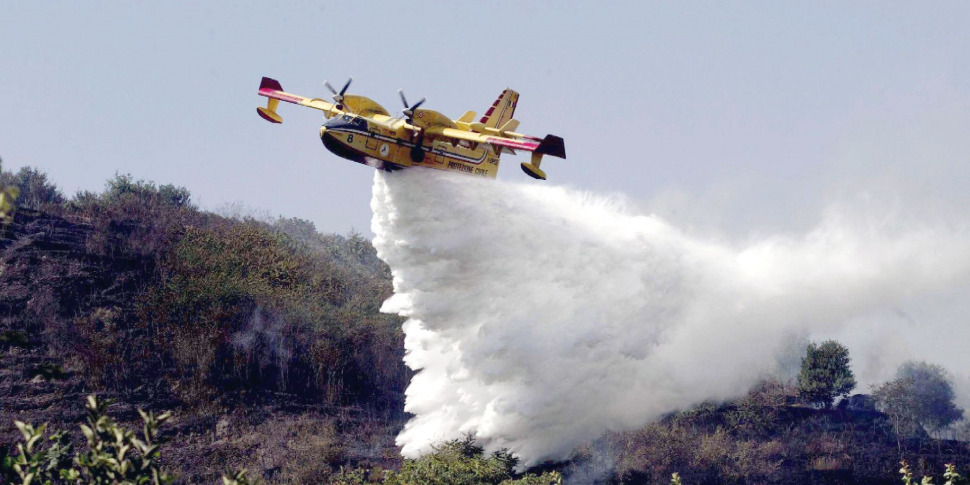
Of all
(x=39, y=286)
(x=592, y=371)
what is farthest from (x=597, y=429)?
(x=39, y=286)

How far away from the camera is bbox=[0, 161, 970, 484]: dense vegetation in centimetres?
3397

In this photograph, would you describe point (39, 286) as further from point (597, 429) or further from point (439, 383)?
point (597, 429)

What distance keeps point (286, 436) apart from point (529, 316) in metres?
11.9

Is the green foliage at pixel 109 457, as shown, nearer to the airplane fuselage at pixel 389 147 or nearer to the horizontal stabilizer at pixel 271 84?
the airplane fuselage at pixel 389 147

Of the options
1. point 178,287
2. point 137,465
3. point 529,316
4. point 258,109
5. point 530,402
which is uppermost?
point 258,109

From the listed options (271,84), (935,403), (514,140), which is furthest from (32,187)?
(935,403)

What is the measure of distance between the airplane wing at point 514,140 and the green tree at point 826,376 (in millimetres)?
26778

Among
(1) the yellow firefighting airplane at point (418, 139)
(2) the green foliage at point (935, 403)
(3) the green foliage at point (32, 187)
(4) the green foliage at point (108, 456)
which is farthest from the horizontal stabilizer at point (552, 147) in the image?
(3) the green foliage at point (32, 187)

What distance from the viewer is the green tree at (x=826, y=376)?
4828 centimetres

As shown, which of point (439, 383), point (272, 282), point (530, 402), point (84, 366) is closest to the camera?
point (530, 402)

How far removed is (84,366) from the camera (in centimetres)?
3928

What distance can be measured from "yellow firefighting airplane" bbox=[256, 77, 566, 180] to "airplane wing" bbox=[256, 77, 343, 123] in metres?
0.40

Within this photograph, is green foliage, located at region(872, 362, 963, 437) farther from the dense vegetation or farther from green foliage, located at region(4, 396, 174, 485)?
green foliage, located at region(4, 396, 174, 485)

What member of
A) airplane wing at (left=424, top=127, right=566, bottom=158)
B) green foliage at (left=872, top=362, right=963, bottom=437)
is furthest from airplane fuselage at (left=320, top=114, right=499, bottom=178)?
green foliage at (left=872, top=362, right=963, bottom=437)
